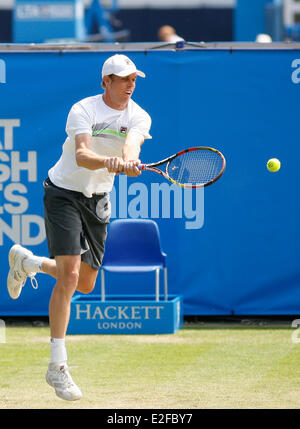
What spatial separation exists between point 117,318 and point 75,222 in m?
2.13

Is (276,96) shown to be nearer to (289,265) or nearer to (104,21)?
(289,265)

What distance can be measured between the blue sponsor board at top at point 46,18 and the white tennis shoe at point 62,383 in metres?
14.9

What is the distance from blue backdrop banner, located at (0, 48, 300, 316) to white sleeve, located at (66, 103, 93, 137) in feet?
7.90

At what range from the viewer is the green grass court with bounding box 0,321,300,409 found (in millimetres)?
5055

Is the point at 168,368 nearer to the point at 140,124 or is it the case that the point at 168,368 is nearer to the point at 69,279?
the point at 69,279

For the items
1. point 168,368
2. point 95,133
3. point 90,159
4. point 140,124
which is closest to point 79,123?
point 95,133

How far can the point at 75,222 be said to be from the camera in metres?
5.31

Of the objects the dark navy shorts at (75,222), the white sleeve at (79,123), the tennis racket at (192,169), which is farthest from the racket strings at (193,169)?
the white sleeve at (79,123)

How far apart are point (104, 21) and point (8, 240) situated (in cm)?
1753

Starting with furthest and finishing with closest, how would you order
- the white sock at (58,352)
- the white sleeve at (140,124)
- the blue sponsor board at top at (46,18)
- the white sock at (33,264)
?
the blue sponsor board at top at (46,18) < the white sock at (33,264) < the white sleeve at (140,124) < the white sock at (58,352)

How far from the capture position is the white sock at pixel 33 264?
5.81 meters

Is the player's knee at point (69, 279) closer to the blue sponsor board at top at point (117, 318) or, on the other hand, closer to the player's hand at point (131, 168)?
the player's hand at point (131, 168)

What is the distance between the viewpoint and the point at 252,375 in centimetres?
575

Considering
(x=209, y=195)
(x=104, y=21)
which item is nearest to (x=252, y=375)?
(x=209, y=195)
